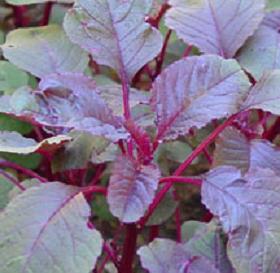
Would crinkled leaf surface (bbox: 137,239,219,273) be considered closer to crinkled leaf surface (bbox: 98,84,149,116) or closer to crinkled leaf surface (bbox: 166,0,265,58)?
crinkled leaf surface (bbox: 98,84,149,116)

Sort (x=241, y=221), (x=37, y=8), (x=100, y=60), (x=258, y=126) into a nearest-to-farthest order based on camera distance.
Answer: (x=241, y=221) → (x=100, y=60) → (x=258, y=126) → (x=37, y=8)

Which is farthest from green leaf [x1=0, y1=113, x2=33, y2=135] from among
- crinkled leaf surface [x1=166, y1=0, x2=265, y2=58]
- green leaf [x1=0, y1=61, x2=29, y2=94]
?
crinkled leaf surface [x1=166, y1=0, x2=265, y2=58]

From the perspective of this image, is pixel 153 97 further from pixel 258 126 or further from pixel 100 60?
pixel 258 126

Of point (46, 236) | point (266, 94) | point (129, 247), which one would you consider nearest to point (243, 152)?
point (266, 94)

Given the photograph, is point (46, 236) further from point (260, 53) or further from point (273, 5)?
point (273, 5)

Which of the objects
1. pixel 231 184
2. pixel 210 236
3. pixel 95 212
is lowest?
pixel 95 212

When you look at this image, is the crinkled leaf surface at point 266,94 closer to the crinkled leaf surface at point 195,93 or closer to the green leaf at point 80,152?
the crinkled leaf surface at point 195,93

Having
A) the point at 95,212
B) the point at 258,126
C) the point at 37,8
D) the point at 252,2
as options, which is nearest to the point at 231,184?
the point at 258,126
